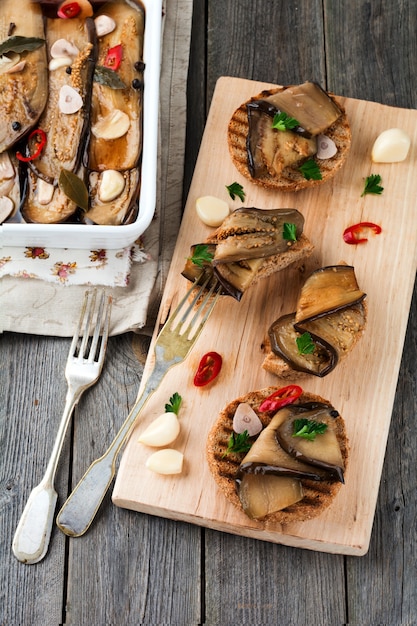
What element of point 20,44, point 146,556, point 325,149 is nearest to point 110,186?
point 20,44

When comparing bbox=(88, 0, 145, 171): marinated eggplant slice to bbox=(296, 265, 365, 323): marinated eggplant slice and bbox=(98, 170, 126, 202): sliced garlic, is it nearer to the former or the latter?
bbox=(98, 170, 126, 202): sliced garlic

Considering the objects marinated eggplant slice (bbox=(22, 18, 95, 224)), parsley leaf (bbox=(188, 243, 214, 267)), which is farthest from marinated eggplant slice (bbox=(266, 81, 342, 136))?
marinated eggplant slice (bbox=(22, 18, 95, 224))

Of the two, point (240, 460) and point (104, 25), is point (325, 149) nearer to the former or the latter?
point (104, 25)

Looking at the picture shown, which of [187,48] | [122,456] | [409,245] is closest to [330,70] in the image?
[187,48]

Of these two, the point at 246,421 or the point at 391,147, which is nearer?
the point at 246,421

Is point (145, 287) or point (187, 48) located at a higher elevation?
point (187, 48)

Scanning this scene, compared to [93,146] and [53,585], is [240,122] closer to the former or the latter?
[93,146]
